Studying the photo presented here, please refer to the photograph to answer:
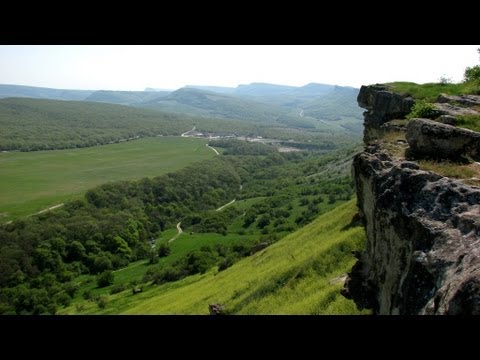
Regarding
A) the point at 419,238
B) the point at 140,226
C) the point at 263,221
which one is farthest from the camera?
the point at 140,226

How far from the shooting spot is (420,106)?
54.9 feet

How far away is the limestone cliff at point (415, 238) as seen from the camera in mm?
6634

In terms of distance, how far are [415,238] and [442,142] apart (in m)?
3.99

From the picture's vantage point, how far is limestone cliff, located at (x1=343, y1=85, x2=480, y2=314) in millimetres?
6634

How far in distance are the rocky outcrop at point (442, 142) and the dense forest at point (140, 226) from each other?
45.1 meters

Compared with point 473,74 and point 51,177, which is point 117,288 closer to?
point 473,74

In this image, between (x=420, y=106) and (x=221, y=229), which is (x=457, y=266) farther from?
(x=221, y=229)

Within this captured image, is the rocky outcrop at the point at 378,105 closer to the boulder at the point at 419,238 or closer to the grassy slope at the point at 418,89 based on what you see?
the grassy slope at the point at 418,89

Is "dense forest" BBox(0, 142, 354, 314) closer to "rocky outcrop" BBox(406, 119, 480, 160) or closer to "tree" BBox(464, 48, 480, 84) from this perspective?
"tree" BBox(464, 48, 480, 84)

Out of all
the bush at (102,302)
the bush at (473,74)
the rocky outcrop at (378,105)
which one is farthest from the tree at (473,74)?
the bush at (102,302)

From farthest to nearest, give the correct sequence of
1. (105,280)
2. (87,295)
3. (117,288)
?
(105,280) < (87,295) < (117,288)

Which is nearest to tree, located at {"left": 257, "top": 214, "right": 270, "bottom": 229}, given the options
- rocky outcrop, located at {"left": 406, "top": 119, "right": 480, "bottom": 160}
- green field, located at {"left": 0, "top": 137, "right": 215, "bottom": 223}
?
green field, located at {"left": 0, "top": 137, "right": 215, "bottom": 223}

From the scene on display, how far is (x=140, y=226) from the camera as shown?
4594 inches

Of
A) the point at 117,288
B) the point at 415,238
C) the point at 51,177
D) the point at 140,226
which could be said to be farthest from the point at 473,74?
the point at 51,177
